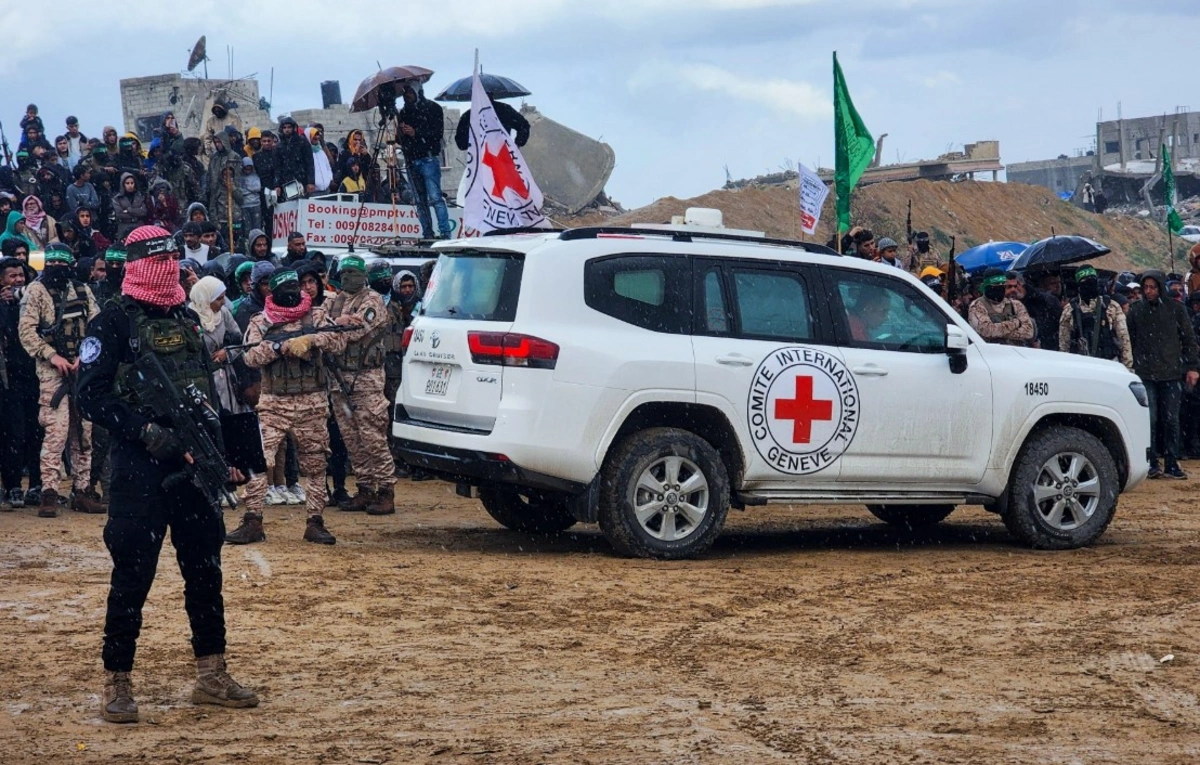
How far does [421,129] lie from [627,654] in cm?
1210

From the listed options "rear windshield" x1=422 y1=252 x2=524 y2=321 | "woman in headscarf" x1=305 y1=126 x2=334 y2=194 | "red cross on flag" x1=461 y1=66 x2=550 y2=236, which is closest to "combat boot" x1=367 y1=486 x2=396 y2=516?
"rear windshield" x1=422 y1=252 x2=524 y2=321

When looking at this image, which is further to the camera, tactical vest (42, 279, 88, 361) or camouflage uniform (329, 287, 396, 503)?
tactical vest (42, 279, 88, 361)

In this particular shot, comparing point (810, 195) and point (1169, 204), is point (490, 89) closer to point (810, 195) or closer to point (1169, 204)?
point (810, 195)

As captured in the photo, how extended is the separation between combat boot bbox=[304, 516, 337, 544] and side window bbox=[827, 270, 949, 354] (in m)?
3.67

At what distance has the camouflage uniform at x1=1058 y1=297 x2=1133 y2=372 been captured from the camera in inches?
603

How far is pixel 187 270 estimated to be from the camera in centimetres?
1305

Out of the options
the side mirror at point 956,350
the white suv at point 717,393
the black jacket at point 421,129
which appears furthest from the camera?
the black jacket at point 421,129

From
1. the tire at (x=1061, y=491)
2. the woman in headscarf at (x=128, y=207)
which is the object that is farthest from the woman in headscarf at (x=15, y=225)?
the tire at (x=1061, y=491)

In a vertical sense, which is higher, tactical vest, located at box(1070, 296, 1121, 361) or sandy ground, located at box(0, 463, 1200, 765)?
tactical vest, located at box(1070, 296, 1121, 361)

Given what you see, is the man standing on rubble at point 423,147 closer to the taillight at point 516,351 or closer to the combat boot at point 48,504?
the combat boot at point 48,504

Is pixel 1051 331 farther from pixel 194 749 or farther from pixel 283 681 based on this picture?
pixel 194 749

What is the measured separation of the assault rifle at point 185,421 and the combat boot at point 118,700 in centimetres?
76

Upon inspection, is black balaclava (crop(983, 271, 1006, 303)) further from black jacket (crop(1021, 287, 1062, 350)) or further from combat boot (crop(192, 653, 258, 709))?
combat boot (crop(192, 653, 258, 709))

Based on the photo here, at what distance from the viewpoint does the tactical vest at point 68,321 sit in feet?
40.8
